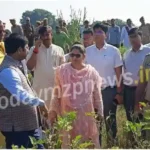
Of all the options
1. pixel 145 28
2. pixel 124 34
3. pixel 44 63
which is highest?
pixel 145 28

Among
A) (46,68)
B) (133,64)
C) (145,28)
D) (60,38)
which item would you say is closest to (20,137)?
(46,68)

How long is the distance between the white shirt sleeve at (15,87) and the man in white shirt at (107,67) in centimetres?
207

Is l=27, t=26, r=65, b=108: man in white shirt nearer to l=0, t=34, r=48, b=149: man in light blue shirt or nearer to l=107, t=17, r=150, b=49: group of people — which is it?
l=0, t=34, r=48, b=149: man in light blue shirt

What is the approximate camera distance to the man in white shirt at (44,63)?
6.71 meters

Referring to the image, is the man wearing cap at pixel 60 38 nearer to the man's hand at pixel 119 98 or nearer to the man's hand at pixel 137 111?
the man's hand at pixel 119 98

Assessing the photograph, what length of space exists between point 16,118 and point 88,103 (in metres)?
1.24

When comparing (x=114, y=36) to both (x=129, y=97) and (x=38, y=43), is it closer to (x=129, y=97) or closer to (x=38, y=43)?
(x=129, y=97)

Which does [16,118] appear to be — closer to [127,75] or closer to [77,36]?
[127,75]

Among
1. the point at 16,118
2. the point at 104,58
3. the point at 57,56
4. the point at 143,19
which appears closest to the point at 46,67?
the point at 57,56

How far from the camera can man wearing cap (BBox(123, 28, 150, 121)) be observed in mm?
6715

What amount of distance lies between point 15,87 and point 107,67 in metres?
2.27

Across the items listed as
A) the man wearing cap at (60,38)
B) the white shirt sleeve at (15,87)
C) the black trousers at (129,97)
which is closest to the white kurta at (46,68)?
the black trousers at (129,97)

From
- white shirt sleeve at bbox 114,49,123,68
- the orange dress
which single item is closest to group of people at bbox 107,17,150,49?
white shirt sleeve at bbox 114,49,123,68

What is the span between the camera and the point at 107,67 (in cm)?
668
